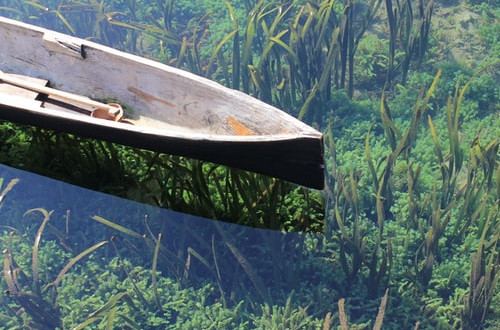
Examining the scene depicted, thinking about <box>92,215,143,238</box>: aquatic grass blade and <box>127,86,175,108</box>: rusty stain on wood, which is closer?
<box>92,215,143,238</box>: aquatic grass blade

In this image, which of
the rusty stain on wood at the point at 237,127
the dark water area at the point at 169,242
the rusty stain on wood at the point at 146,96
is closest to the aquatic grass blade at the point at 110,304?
the dark water area at the point at 169,242

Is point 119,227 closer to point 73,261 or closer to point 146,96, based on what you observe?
point 73,261

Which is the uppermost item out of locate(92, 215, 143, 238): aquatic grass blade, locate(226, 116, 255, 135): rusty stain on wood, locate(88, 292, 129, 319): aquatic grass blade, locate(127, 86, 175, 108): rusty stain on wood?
locate(127, 86, 175, 108): rusty stain on wood

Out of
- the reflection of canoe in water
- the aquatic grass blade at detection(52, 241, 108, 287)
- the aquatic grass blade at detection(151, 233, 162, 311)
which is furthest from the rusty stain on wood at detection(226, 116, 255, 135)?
the aquatic grass blade at detection(52, 241, 108, 287)

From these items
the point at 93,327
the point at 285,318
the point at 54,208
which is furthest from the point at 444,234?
the point at 54,208

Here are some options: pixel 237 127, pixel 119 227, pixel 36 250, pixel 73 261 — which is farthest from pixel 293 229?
pixel 36 250

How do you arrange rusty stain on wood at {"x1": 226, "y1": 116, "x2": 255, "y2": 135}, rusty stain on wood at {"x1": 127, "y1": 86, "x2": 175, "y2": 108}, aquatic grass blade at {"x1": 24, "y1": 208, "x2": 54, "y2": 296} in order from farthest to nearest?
rusty stain on wood at {"x1": 127, "y1": 86, "x2": 175, "y2": 108} < rusty stain on wood at {"x1": 226, "y1": 116, "x2": 255, "y2": 135} < aquatic grass blade at {"x1": 24, "y1": 208, "x2": 54, "y2": 296}

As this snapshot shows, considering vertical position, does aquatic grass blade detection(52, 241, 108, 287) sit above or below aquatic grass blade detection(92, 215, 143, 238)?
below

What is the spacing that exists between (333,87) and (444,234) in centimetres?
144

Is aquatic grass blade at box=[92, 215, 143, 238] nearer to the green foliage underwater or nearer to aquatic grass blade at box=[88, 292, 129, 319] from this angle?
the green foliage underwater

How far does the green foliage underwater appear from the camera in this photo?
10.5 ft

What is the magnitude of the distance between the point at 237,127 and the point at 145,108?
636mm

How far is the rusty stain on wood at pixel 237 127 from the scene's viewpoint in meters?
3.55

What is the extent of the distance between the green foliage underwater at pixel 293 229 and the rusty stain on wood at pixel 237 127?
24 cm
